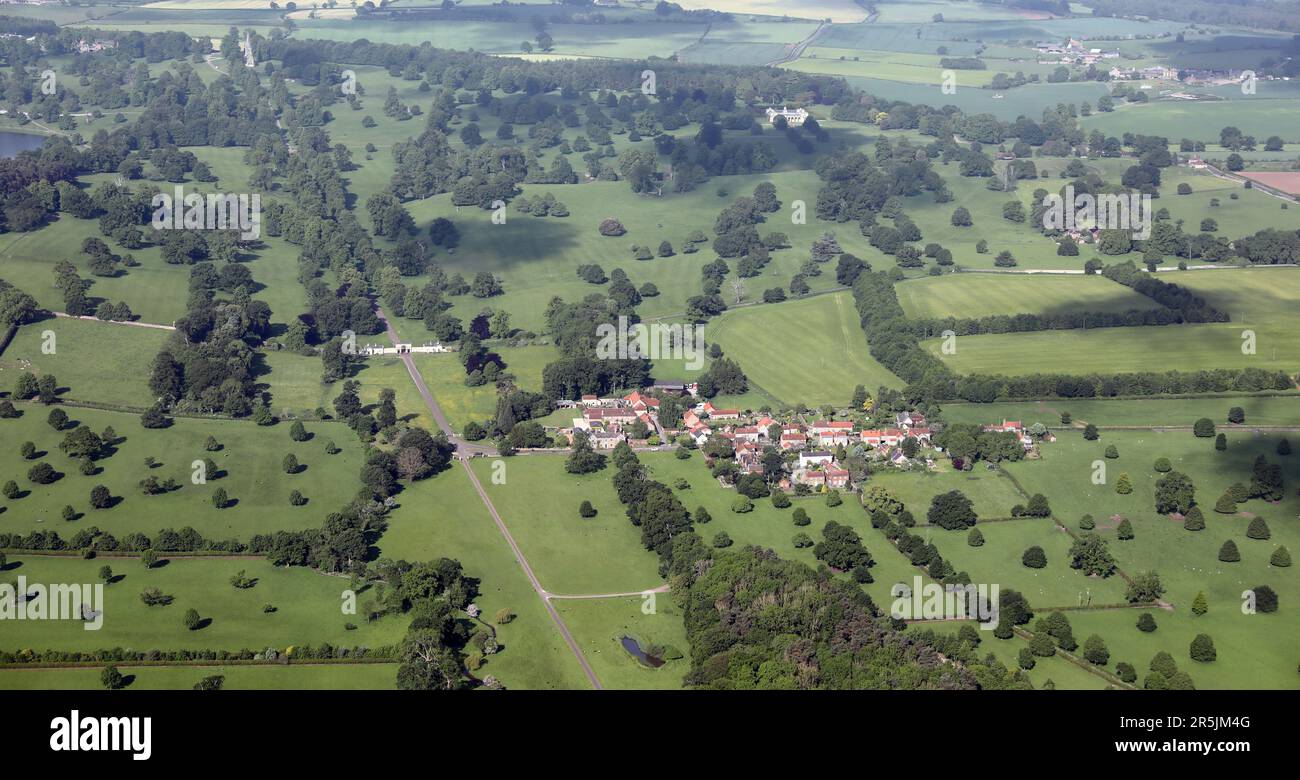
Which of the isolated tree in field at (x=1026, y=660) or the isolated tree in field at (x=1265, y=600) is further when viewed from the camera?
the isolated tree in field at (x=1265, y=600)

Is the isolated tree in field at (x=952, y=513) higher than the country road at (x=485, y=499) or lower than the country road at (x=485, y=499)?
higher

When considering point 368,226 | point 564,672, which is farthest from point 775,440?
point 368,226

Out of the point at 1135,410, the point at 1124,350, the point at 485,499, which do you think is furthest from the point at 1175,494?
the point at 485,499

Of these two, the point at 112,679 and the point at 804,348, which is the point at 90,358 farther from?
the point at 804,348

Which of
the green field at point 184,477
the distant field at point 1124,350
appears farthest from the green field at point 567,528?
the distant field at point 1124,350

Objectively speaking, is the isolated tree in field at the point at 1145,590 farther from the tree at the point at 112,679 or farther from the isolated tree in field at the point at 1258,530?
the tree at the point at 112,679

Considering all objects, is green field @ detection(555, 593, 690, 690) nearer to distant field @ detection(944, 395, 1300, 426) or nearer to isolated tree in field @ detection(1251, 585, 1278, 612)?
isolated tree in field @ detection(1251, 585, 1278, 612)
